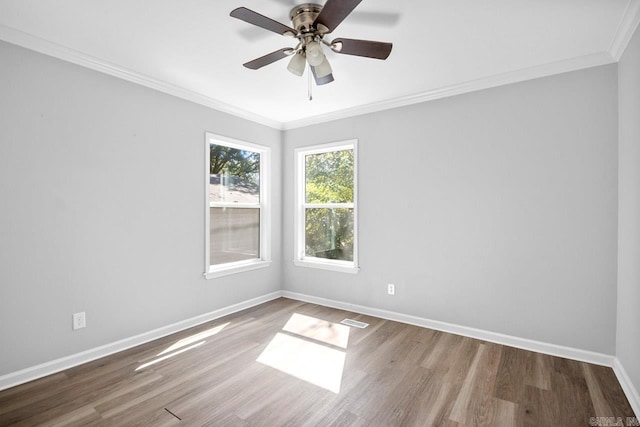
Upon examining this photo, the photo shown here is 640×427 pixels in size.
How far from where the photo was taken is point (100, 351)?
8.87 feet

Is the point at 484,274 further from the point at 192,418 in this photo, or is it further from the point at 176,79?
the point at 176,79

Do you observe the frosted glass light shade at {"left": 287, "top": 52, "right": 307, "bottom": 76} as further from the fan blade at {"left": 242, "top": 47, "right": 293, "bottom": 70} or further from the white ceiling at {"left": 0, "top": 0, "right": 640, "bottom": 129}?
the white ceiling at {"left": 0, "top": 0, "right": 640, "bottom": 129}

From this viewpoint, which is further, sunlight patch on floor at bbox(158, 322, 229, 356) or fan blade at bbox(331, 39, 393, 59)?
sunlight patch on floor at bbox(158, 322, 229, 356)

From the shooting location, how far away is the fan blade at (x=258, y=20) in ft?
5.63

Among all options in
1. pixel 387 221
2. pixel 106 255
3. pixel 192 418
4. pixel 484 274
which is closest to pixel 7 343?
pixel 106 255

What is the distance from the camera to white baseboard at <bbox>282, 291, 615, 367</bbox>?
8.60 feet

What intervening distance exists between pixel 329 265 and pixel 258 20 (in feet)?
9.76

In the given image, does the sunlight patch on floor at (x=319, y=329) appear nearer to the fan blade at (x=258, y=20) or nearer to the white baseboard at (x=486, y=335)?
the white baseboard at (x=486, y=335)

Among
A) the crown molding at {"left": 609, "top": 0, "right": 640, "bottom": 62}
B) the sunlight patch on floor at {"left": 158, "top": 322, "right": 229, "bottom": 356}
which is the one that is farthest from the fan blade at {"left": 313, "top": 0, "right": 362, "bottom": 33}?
the sunlight patch on floor at {"left": 158, "top": 322, "right": 229, "bottom": 356}

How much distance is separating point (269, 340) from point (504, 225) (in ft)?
8.10

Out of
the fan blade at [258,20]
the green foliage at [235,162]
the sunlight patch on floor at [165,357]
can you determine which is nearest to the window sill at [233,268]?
the sunlight patch on floor at [165,357]

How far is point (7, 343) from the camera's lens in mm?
2238

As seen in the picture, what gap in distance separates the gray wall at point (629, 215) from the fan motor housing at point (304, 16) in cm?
210

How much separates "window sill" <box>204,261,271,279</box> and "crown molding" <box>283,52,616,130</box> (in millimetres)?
2077
